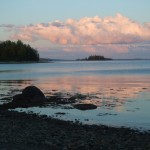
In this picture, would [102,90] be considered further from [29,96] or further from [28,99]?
[28,99]

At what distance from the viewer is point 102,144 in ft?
43.8

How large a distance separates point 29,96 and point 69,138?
1544 cm

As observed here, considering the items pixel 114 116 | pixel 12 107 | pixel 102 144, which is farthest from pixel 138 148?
pixel 12 107

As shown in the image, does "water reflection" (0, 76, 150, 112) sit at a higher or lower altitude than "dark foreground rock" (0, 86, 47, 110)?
lower

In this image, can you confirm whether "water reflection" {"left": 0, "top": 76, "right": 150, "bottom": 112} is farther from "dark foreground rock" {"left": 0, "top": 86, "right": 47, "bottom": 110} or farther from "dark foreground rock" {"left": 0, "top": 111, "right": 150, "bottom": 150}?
"dark foreground rock" {"left": 0, "top": 111, "right": 150, "bottom": 150}

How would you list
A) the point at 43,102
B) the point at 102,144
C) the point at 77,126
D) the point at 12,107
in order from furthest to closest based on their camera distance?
1. the point at 43,102
2. the point at 12,107
3. the point at 77,126
4. the point at 102,144

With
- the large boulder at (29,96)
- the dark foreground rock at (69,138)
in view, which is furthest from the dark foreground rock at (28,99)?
the dark foreground rock at (69,138)

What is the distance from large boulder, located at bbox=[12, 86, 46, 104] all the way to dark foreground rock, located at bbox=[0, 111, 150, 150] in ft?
31.9

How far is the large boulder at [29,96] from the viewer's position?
29000mm

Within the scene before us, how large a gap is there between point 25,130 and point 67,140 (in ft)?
10.1

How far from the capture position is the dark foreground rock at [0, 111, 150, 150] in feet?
42.0

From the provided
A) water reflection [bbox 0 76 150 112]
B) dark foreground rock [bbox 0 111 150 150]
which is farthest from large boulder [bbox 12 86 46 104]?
dark foreground rock [bbox 0 111 150 150]

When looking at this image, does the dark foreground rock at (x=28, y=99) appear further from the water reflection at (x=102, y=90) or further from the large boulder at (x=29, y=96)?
the water reflection at (x=102, y=90)

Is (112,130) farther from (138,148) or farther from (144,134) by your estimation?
(138,148)
